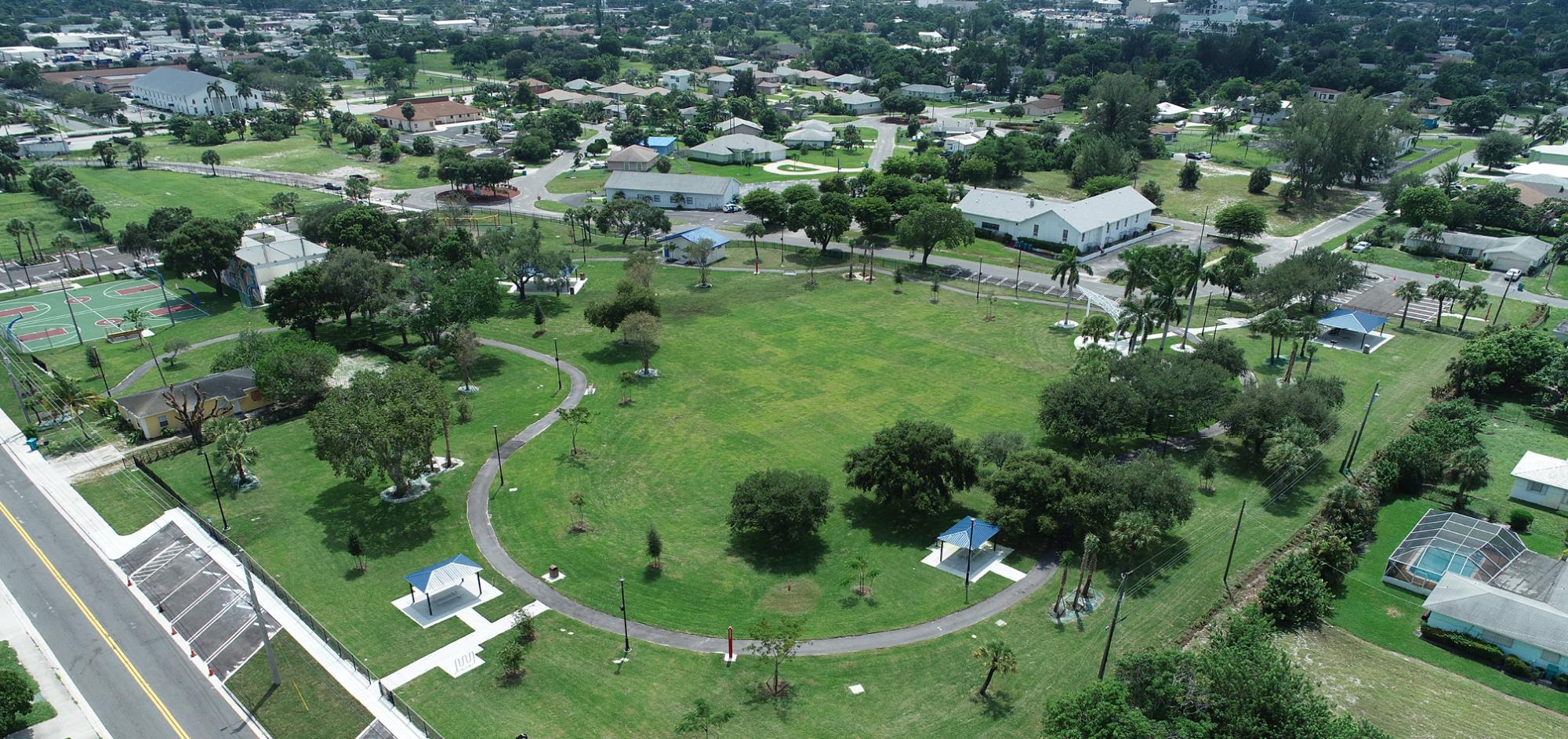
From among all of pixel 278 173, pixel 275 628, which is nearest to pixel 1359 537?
pixel 275 628

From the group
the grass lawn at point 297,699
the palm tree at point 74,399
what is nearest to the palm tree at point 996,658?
the grass lawn at point 297,699

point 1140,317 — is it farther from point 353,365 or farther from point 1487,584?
point 353,365

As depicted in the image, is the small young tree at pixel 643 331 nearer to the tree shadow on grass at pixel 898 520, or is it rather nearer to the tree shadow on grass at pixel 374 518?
the tree shadow on grass at pixel 374 518

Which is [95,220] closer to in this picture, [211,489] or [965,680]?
[211,489]

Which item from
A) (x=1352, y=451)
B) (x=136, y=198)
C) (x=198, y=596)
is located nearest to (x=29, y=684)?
(x=198, y=596)

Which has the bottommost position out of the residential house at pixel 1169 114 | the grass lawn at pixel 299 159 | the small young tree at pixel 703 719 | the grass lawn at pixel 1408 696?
the grass lawn at pixel 1408 696

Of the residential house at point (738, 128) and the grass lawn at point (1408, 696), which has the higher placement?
the residential house at point (738, 128)
